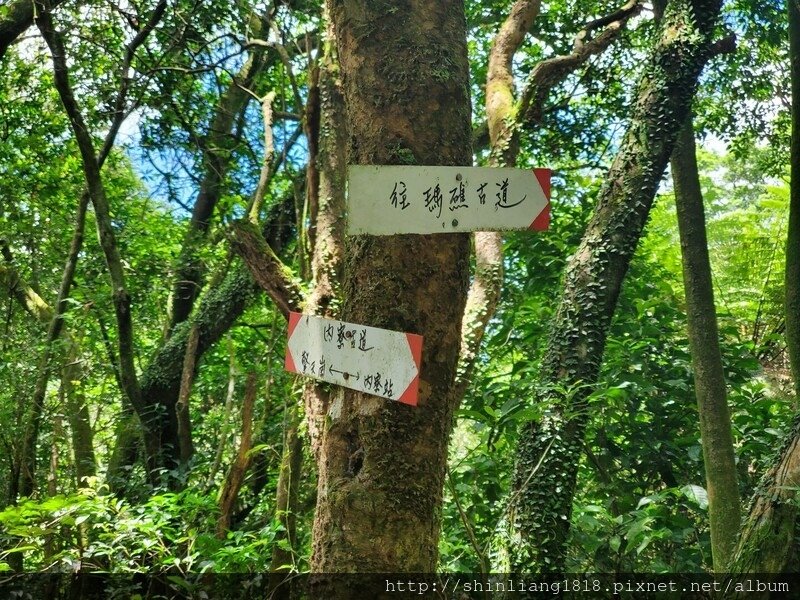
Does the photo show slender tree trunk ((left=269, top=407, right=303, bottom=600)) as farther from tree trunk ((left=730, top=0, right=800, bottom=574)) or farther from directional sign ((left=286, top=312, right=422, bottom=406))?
tree trunk ((left=730, top=0, right=800, bottom=574))

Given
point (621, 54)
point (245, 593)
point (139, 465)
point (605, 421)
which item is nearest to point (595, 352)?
point (605, 421)

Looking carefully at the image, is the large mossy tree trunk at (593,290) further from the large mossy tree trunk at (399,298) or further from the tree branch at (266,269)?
the tree branch at (266,269)

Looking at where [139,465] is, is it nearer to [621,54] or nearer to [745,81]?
[621,54]

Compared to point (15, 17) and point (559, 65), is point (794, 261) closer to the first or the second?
point (559, 65)

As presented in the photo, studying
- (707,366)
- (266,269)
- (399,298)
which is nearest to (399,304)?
(399,298)

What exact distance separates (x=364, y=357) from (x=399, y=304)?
144 millimetres

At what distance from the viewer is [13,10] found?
182 inches

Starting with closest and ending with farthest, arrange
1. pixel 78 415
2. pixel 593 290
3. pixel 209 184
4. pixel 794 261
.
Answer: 1. pixel 593 290
2. pixel 794 261
3. pixel 78 415
4. pixel 209 184

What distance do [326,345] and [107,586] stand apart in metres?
2.10

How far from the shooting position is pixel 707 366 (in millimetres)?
3301

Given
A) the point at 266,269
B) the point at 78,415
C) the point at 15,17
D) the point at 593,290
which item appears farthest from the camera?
the point at 78,415

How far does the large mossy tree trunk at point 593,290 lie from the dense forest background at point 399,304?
0.5 inches

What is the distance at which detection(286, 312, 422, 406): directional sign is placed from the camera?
1.46 m

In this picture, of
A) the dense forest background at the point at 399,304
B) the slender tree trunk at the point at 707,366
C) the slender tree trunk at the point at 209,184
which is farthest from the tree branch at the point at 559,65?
the slender tree trunk at the point at 209,184
